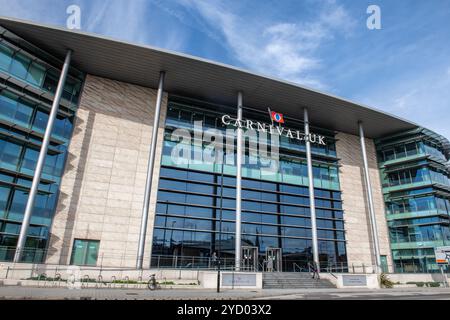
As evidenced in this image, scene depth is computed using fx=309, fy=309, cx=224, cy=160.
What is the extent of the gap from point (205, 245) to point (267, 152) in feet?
38.3

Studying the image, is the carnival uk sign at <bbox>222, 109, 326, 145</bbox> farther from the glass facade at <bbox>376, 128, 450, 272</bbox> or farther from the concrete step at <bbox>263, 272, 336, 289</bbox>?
the concrete step at <bbox>263, 272, 336, 289</bbox>

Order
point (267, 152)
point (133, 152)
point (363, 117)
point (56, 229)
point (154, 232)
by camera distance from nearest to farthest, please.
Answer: point (56, 229) < point (154, 232) < point (133, 152) < point (267, 152) < point (363, 117)

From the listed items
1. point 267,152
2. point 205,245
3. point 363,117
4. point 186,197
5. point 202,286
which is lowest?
point 202,286

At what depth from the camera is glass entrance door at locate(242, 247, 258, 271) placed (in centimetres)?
2716

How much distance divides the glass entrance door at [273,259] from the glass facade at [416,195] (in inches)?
587

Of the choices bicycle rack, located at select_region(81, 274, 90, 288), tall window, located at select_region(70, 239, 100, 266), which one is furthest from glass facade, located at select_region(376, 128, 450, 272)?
bicycle rack, located at select_region(81, 274, 90, 288)

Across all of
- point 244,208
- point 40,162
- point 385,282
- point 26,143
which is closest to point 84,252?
point 40,162

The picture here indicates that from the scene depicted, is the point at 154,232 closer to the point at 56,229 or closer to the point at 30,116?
the point at 56,229

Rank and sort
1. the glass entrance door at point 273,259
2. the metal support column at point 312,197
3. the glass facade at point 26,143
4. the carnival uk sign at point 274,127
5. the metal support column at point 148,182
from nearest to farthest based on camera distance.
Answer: the glass facade at point 26,143, the metal support column at point 148,182, the glass entrance door at point 273,259, the metal support column at point 312,197, the carnival uk sign at point 274,127

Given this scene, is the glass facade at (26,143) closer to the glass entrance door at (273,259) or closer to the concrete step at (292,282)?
the concrete step at (292,282)

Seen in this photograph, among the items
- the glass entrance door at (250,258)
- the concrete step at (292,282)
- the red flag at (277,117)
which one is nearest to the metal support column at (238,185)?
the glass entrance door at (250,258)

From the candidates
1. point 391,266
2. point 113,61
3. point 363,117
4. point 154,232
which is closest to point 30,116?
point 113,61

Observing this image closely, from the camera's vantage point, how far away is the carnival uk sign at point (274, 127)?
1219 inches
